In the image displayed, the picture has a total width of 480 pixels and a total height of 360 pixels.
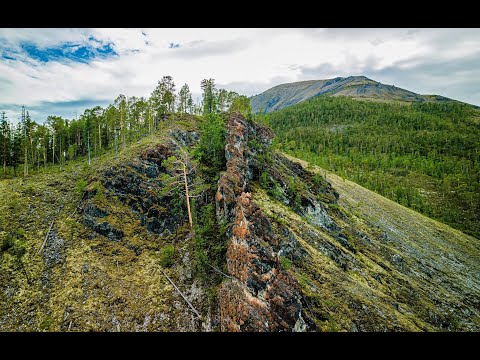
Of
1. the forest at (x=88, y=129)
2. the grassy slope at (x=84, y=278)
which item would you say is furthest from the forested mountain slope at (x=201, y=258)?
the forest at (x=88, y=129)

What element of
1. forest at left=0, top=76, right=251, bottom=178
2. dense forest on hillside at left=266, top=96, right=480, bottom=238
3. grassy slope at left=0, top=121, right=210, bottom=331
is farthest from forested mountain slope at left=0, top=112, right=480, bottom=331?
dense forest on hillside at left=266, top=96, right=480, bottom=238

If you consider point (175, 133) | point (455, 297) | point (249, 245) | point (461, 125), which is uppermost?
point (461, 125)

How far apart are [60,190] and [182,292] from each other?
1908 cm

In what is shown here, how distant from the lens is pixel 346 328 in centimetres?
1831

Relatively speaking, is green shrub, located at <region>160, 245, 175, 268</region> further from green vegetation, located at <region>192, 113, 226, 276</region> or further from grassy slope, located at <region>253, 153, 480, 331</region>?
grassy slope, located at <region>253, 153, 480, 331</region>

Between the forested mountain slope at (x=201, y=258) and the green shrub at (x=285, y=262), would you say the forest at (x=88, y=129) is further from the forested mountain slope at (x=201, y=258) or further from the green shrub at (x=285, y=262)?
the green shrub at (x=285, y=262)

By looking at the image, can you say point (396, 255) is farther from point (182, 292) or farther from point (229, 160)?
point (182, 292)

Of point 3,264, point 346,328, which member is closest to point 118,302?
point 3,264

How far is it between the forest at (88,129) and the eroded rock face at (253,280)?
29699 millimetres

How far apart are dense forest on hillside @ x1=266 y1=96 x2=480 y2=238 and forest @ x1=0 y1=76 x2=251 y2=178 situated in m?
27.9

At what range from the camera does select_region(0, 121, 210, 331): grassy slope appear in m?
16.0

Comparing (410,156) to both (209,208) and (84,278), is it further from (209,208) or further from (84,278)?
(84,278)

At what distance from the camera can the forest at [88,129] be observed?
139 feet

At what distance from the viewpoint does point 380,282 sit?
26766 mm
